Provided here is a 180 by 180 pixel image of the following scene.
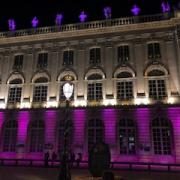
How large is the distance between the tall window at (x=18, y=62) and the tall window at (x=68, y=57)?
5611 mm

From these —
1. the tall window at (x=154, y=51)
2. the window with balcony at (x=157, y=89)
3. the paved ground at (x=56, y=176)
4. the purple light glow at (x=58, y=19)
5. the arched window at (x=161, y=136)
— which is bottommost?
the paved ground at (x=56, y=176)

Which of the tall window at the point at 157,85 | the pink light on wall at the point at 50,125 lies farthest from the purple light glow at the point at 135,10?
the pink light on wall at the point at 50,125

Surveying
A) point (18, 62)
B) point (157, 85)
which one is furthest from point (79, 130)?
point (18, 62)

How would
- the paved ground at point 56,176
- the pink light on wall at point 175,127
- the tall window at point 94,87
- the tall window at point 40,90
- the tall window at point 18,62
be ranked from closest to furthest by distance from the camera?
the paved ground at point 56,176
the pink light on wall at point 175,127
the tall window at point 94,87
the tall window at point 40,90
the tall window at point 18,62

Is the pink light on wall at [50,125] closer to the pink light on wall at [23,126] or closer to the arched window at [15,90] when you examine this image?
the pink light on wall at [23,126]

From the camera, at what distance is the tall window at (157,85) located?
80.0 ft

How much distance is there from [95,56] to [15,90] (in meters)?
10.2

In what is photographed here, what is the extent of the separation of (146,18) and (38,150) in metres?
18.7

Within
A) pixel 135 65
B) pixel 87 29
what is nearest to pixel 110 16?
pixel 87 29

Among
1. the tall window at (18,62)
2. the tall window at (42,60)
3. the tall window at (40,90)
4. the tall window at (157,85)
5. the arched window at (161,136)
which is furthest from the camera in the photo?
the tall window at (18,62)

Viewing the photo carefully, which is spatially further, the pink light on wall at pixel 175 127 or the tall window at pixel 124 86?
the tall window at pixel 124 86

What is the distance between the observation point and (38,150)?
84.5 ft

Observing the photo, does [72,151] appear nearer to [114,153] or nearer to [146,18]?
[114,153]

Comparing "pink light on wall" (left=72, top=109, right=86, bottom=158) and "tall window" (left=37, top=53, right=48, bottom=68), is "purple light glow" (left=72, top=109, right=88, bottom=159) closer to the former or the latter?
"pink light on wall" (left=72, top=109, right=86, bottom=158)
